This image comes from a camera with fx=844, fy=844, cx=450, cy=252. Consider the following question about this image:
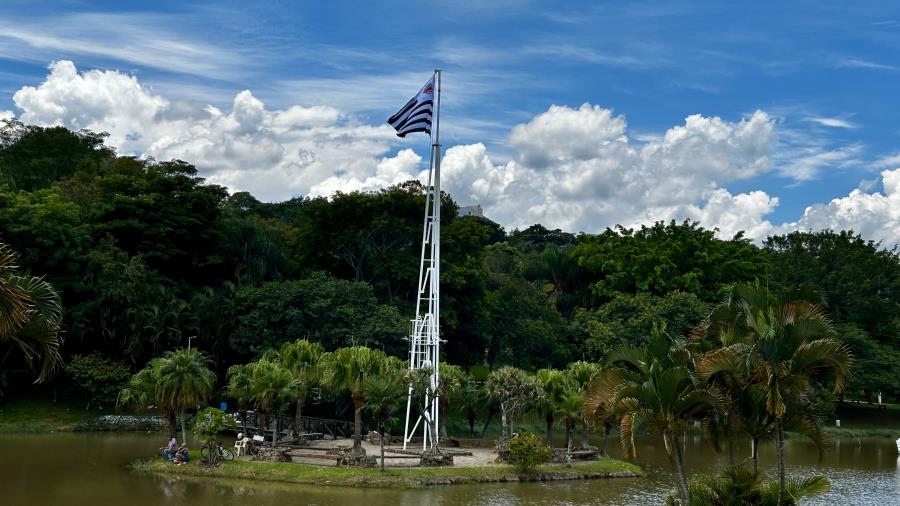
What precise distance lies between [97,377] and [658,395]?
129 ft

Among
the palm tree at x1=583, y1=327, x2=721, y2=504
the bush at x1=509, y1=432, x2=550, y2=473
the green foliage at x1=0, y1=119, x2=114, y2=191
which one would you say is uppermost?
the green foliage at x1=0, y1=119, x2=114, y2=191

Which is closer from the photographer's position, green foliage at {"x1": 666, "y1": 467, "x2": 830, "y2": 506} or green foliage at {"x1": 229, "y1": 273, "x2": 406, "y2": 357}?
green foliage at {"x1": 666, "y1": 467, "x2": 830, "y2": 506}

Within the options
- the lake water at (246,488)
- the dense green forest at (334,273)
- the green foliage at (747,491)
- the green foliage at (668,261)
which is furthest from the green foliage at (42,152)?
the green foliage at (747,491)

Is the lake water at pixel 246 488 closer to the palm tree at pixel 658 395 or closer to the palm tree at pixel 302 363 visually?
the palm tree at pixel 302 363

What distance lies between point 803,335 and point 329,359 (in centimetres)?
2144

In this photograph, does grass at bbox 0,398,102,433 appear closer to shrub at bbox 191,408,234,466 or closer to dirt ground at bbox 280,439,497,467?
dirt ground at bbox 280,439,497,467

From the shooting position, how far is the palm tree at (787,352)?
49.5 ft

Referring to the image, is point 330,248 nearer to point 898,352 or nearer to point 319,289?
point 319,289

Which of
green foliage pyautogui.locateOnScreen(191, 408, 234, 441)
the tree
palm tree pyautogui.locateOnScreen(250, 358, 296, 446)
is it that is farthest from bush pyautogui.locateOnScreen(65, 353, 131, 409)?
the tree

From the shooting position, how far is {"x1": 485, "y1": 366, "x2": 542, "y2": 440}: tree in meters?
34.8

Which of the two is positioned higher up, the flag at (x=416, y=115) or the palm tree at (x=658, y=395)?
the flag at (x=416, y=115)

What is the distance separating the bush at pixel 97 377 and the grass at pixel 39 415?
1.02 m

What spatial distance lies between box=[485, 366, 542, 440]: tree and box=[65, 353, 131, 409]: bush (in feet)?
78.9

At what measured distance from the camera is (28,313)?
1324 centimetres
